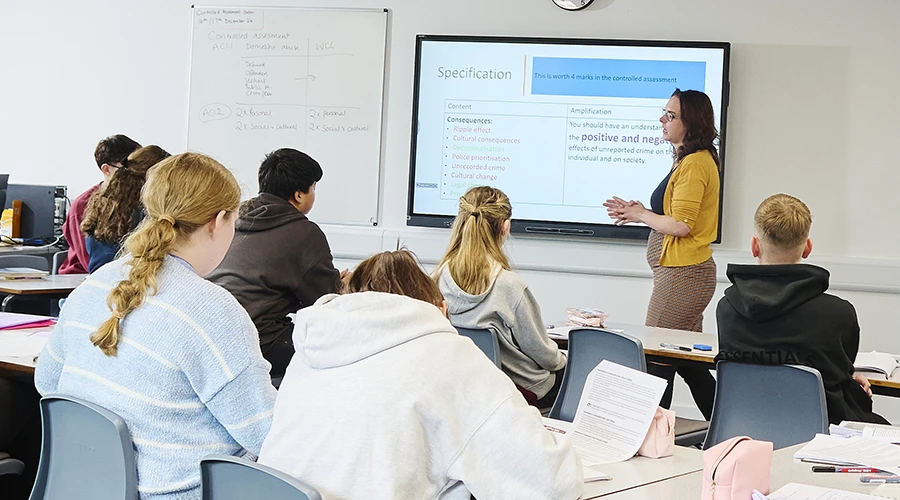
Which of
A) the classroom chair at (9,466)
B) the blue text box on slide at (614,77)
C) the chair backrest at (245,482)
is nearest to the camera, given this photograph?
the chair backrest at (245,482)

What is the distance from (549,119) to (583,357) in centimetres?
239

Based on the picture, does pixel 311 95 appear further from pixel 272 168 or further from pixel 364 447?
pixel 364 447

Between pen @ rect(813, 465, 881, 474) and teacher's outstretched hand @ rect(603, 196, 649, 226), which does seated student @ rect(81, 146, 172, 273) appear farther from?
pen @ rect(813, 465, 881, 474)

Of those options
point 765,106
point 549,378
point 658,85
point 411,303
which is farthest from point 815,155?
point 411,303

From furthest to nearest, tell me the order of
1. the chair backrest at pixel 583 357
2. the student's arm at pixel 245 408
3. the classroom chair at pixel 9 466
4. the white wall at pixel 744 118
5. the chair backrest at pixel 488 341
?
the white wall at pixel 744 118 → the chair backrest at pixel 488 341 → the chair backrest at pixel 583 357 → the classroom chair at pixel 9 466 → the student's arm at pixel 245 408

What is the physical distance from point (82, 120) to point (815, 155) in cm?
451

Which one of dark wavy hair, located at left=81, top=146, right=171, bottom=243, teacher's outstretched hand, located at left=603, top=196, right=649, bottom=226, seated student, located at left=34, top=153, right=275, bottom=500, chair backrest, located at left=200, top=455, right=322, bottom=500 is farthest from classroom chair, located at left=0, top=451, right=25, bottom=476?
teacher's outstretched hand, located at left=603, top=196, right=649, bottom=226

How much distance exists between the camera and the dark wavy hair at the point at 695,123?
4.41 meters

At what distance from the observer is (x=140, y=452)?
5.96 ft

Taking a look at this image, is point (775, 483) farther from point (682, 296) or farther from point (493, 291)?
point (682, 296)

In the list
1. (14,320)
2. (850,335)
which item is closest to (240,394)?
(850,335)

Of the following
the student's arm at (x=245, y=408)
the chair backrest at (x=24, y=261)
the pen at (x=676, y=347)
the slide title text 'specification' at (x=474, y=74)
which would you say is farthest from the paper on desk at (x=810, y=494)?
the chair backrest at (x=24, y=261)

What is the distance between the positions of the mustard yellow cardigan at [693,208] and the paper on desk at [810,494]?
101 inches

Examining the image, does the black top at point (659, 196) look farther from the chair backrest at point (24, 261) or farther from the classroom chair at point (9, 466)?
the chair backrest at point (24, 261)
